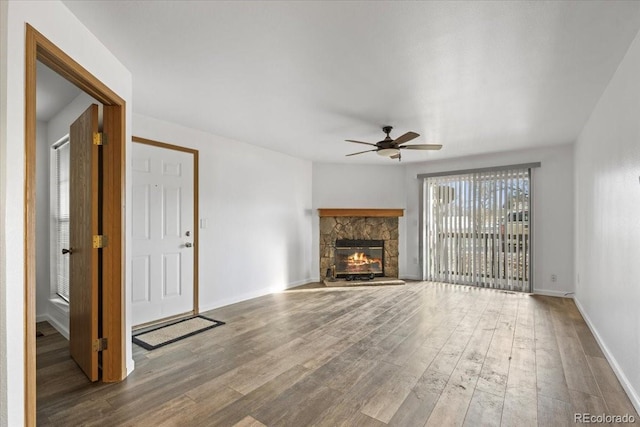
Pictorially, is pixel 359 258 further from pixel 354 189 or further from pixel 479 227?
pixel 479 227

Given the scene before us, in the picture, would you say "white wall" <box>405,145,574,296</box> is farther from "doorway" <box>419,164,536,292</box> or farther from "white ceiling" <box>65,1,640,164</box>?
"white ceiling" <box>65,1,640,164</box>

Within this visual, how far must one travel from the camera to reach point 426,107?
10.3 feet

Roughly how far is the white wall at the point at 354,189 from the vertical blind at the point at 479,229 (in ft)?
1.92

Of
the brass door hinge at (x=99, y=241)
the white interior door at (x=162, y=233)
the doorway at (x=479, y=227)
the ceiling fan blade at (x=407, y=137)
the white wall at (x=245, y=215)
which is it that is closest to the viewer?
the brass door hinge at (x=99, y=241)

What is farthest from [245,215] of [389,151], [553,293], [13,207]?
[553,293]

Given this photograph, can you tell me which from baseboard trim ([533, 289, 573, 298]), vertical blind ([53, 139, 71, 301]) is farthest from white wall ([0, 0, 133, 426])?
baseboard trim ([533, 289, 573, 298])

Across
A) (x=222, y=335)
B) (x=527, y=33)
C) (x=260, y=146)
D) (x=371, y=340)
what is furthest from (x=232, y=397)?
(x=260, y=146)

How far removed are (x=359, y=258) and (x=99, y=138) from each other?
16.2 ft

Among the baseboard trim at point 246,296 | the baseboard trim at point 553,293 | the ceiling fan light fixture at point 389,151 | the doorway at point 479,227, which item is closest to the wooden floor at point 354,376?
the baseboard trim at point 246,296

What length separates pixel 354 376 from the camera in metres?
2.34

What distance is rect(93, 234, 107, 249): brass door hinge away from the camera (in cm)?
224

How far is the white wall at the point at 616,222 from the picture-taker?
2029 millimetres

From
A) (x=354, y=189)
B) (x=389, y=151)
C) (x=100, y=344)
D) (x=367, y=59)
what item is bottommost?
(x=100, y=344)

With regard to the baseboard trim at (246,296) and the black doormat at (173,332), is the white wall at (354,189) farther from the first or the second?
the black doormat at (173,332)
